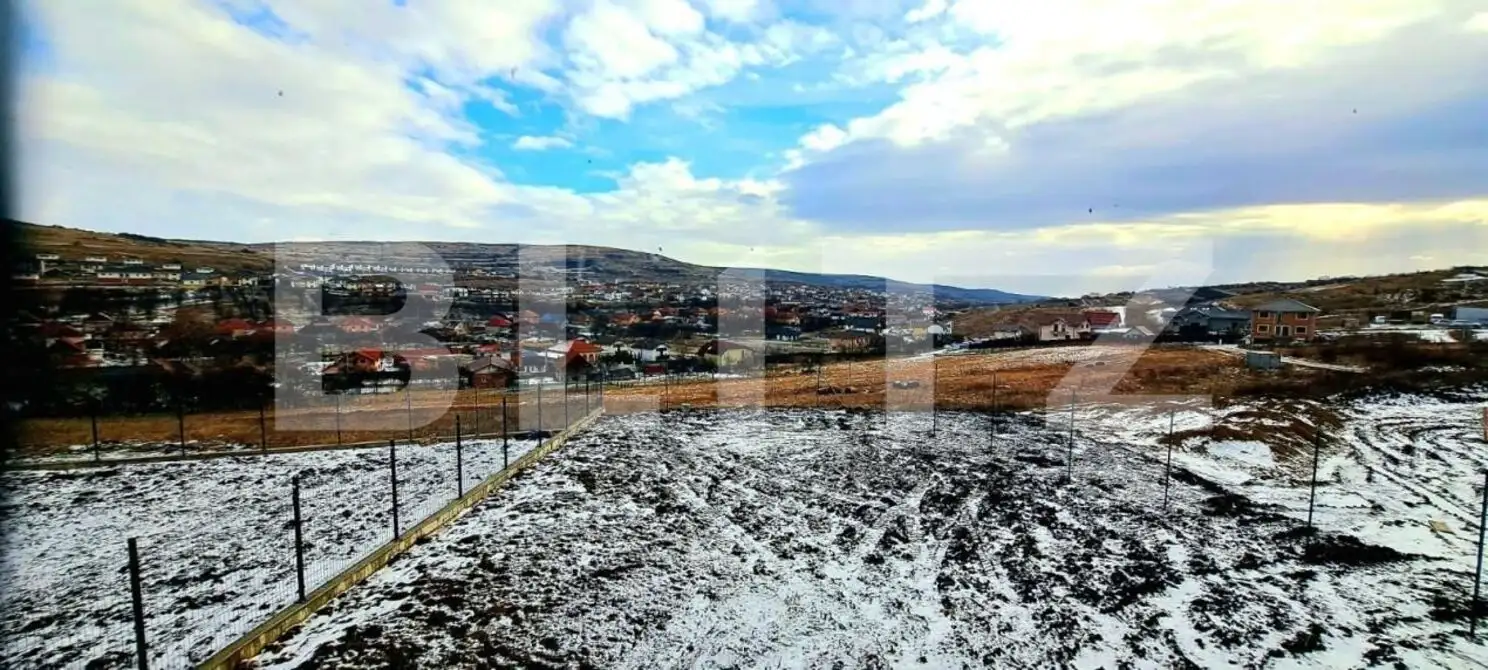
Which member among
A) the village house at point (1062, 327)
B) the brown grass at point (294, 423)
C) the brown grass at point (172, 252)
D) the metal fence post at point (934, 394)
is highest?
the brown grass at point (172, 252)

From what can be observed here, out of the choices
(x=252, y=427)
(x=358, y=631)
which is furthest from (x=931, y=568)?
(x=252, y=427)

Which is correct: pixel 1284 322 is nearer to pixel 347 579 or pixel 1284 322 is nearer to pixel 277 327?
pixel 347 579

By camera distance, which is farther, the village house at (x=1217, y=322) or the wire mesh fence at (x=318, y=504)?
the village house at (x=1217, y=322)

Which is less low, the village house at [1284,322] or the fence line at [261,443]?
the village house at [1284,322]

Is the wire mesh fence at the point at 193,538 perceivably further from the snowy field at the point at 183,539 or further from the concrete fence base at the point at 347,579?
the concrete fence base at the point at 347,579

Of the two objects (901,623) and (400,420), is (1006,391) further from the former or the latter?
(400,420)

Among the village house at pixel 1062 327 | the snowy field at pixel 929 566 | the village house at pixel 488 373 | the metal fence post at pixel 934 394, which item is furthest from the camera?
the village house at pixel 1062 327

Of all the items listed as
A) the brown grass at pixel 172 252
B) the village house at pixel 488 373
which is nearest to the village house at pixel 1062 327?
the village house at pixel 488 373
